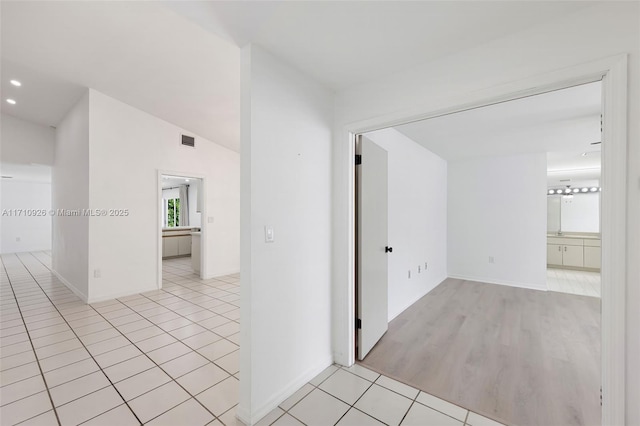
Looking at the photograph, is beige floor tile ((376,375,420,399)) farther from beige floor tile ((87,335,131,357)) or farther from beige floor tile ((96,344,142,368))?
beige floor tile ((87,335,131,357))

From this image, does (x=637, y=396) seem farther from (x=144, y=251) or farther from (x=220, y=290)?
(x=144, y=251)

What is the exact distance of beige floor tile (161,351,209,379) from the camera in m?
2.22

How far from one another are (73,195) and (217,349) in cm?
407

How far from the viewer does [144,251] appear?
4469 mm

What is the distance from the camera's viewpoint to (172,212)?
11.2m

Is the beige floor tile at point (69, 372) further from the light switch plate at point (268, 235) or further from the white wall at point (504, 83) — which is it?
the white wall at point (504, 83)

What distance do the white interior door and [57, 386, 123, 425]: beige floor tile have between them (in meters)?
1.94

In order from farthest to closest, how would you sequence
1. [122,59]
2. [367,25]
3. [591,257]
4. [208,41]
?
1. [591,257]
2. [122,59]
3. [208,41]
4. [367,25]

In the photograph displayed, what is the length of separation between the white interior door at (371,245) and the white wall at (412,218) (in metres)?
0.53

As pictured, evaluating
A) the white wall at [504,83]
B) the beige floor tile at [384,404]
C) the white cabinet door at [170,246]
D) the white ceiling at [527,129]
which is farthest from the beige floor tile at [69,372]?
the white cabinet door at [170,246]

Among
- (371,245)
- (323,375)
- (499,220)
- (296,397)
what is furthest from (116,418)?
(499,220)

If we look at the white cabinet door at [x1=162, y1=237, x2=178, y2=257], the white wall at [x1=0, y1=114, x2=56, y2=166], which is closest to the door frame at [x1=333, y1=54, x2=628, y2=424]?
the white wall at [x1=0, y1=114, x2=56, y2=166]

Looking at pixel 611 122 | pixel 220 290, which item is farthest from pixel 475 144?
pixel 220 290

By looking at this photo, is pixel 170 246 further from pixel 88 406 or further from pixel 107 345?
pixel 88 406
